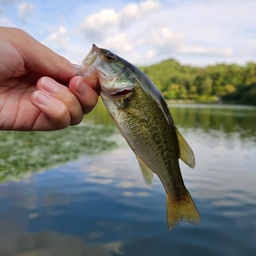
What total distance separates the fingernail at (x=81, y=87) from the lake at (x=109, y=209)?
4721 millimetres

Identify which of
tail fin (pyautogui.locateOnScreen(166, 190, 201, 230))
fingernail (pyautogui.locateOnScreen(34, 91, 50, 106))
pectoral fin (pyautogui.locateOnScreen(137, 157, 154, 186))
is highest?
fingernail (pyautogui.locateOnScreen(34, 91, 50, 106))

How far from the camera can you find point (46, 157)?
573 inches

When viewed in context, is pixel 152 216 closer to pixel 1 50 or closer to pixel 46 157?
pixel 1 50

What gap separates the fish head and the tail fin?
129 centimetres

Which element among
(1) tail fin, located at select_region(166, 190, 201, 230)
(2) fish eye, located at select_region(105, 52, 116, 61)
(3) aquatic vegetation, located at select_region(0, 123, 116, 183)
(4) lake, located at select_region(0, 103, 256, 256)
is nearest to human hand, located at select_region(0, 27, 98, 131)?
(2) fish eye, located at select_region(105, 52, 116, 61)

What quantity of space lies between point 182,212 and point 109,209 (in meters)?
5.99

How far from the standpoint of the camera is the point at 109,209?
8.92 meters

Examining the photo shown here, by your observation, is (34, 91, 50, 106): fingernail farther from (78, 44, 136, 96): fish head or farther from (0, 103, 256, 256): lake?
(0, 103, 256, 256): lake

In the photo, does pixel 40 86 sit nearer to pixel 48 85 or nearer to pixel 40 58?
pixel 48 85

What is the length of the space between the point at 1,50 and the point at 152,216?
21.3ft

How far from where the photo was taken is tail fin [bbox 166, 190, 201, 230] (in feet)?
10.5

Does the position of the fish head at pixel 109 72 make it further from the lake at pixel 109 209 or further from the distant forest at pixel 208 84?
the distant forest at pixel 208 84

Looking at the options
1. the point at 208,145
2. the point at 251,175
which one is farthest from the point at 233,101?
the point at 251,175

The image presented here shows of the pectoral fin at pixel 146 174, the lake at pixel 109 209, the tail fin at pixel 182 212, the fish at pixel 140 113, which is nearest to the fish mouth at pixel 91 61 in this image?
the fish at pixel 140 113
